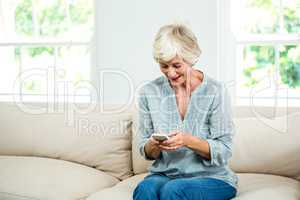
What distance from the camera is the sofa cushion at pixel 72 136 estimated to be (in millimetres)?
3043

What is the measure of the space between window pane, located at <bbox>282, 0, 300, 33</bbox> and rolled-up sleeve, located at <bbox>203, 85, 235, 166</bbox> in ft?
4.29

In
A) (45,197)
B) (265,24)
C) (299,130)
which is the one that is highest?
(265,24)

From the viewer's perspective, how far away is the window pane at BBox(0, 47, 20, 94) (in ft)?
14.4

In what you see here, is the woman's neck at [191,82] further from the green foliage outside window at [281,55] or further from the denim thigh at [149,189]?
the green foliage outside window at [281,55]

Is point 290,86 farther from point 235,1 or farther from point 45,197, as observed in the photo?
point 45,197

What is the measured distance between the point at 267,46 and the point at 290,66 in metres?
0.20

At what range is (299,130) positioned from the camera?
278 centimetres

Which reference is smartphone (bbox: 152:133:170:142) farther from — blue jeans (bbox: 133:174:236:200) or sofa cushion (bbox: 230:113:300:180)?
sofa cushion (bbox: 230:113:300:180)

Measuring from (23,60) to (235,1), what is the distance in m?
1.76

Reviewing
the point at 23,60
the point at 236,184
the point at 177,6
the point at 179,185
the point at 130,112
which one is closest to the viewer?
the point at 179,185

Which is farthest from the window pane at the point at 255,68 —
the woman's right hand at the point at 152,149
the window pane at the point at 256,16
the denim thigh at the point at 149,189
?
the denim thigh at the point at 149,189

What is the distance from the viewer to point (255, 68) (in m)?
3.79

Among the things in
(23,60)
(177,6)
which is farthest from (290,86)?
(23,60)

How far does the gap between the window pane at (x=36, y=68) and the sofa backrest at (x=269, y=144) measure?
74.9 inches
